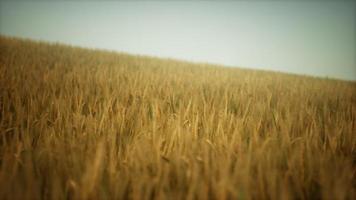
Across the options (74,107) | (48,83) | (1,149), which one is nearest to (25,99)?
(74,107)

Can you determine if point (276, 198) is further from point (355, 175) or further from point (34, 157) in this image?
point (34, 157)

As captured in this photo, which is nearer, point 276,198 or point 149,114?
point 276,198

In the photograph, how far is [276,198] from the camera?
446mm

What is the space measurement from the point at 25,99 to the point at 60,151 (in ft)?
3.05

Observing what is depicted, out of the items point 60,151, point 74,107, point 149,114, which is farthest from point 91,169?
point 74,107

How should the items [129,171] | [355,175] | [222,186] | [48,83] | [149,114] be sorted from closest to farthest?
[222,186]
[129,171]
[355,175]
[149,114]
[48,83]

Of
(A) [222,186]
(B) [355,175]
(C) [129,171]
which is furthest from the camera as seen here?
(B) [355,175]

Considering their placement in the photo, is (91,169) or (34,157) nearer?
(91,169)

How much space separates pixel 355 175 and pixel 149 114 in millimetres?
893

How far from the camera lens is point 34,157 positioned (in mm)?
595

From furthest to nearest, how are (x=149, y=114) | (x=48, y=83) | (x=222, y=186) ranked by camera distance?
(x=48, y=83), (x=149, y=114), (x=222, y=186)

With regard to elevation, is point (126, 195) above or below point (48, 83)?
below

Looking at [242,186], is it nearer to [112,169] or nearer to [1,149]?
[112,169]

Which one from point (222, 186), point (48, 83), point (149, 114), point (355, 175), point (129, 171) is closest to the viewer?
point (222, 186)
